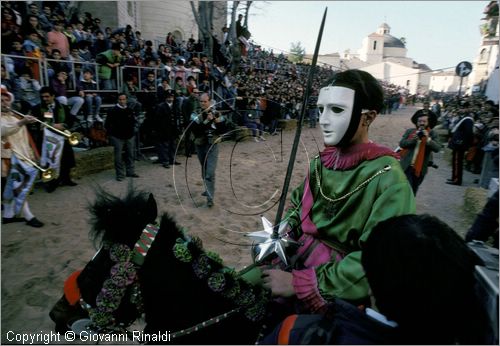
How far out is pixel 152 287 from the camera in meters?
1.53

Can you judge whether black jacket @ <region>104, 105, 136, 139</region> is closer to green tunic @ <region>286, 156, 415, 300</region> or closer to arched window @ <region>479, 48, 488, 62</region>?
green tunic @ <region>286, 156, 415, 300</region>

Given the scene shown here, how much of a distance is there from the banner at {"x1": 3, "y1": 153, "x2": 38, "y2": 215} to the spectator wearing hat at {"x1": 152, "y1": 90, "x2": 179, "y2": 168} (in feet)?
12.6

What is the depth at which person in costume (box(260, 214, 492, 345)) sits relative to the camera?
0.97 meters

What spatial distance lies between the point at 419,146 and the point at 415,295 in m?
5.05

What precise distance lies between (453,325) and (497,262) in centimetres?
49

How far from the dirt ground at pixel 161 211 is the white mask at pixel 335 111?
116mm

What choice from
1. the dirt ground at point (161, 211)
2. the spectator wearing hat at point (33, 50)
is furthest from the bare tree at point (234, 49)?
the spectator wearing hat at point (33, 50)

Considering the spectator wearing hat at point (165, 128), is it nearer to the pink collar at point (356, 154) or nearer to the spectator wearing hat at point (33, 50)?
the spectator wearing hat at point (33, 50)

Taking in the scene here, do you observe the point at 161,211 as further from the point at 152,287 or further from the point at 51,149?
the point at 152,287

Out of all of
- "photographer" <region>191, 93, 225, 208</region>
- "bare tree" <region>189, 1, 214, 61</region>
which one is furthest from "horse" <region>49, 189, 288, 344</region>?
"bare tree" <region>189, 1, 214, 61</region>

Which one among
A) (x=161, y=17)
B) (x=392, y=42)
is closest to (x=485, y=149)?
(x=161, y=17)

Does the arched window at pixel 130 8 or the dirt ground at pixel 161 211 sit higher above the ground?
the arched window at pixel 130 8

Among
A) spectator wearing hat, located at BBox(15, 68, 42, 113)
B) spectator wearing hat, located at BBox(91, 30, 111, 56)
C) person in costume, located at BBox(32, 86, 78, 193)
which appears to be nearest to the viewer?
person in costume, located at BBox(32, 86, 78, 193)

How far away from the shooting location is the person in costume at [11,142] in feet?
16.2
